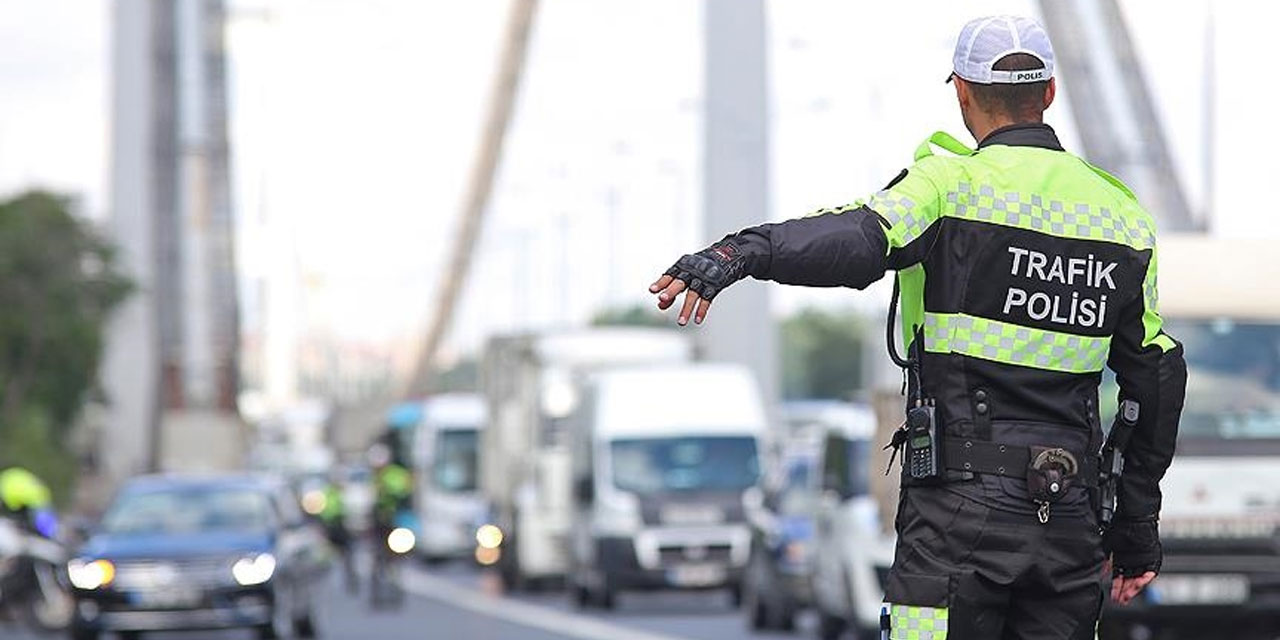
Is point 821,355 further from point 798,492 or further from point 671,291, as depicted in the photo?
point 671,291

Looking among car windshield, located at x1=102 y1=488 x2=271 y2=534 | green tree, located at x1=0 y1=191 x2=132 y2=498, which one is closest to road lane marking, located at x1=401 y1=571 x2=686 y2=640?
car windshield, located at x1=102 y1=488 x2=271 y2=534

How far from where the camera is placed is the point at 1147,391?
5918 mm

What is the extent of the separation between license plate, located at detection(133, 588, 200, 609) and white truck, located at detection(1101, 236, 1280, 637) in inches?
251

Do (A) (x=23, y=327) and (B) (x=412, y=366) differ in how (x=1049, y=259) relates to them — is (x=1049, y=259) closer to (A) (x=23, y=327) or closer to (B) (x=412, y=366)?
(A) (x=23, y=327)

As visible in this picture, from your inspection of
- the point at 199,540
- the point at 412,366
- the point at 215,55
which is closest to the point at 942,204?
the point at 199,540

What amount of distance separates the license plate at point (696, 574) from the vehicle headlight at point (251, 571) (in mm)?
8902

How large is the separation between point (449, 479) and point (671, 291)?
43524 millimetres

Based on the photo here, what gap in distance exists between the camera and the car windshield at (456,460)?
48.5 metres

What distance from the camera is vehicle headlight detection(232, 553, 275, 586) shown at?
2030cm

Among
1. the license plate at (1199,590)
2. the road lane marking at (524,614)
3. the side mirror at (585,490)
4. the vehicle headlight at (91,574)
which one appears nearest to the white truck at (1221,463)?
the license plate at (1199,590)

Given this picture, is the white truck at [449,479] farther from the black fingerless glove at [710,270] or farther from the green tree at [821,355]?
the green tree at [821,355]

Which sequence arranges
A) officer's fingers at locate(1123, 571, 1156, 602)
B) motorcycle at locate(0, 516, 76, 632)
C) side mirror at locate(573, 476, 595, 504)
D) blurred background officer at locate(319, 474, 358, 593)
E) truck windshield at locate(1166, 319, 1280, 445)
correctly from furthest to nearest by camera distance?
1. blurred background officer at locate(319, 474, 358, 593)
2. side mirror at locate(573, 476, 595, 504)
3. motorcycle at locate(0, 516, 76, 632)
4. truck windshield at locate(1166, 319, 1280, 445)
5. officer's fingers at locate(1123, 571, 1156, 602)

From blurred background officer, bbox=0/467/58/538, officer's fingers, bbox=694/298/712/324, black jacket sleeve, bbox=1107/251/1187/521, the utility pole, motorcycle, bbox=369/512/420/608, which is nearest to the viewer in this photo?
officer's fingers, bbox=694/298/712/324

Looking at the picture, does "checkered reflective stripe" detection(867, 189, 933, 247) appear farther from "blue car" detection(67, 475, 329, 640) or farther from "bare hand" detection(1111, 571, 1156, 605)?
"blue car" detection(67, 475, 329, 640)
